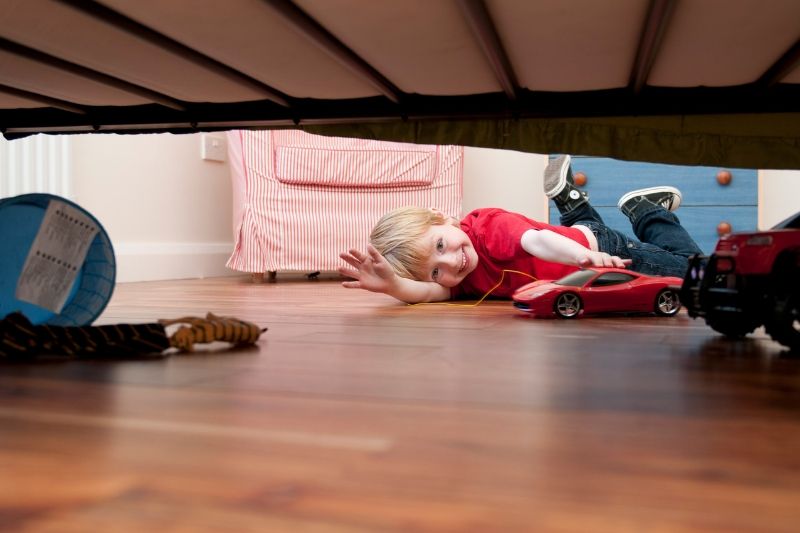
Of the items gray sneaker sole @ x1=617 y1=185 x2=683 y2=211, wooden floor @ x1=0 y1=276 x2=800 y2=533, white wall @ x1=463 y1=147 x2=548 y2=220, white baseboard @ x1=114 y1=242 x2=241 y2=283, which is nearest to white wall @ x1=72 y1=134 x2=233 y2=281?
white baseboard @ x1=114 y1=242 x2=241 y2=283

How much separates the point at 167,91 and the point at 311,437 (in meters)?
0.70

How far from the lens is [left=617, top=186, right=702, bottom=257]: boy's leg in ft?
6.34

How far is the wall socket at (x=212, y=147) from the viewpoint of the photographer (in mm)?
3379

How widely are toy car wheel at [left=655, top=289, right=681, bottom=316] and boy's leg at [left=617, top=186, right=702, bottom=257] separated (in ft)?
2.25

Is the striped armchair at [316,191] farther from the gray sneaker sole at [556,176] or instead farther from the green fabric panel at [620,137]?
the green fabric panel at [620,137]

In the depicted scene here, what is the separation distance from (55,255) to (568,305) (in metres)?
0.79

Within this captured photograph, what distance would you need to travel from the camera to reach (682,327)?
1.07 m

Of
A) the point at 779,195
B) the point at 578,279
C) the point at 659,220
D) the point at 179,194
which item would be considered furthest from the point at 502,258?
the point at 779,195

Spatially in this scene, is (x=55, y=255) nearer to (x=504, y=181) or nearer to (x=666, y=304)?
(x=666, y=304)

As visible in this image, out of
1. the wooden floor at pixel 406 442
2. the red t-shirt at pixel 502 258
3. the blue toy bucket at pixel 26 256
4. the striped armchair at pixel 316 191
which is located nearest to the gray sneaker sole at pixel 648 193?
the red t-shirt at pixel 502 258

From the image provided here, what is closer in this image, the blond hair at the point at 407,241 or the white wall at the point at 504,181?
the blond hair at the point at 407,241

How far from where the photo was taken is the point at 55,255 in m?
0.90

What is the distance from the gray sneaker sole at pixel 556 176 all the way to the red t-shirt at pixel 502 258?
1.28ft

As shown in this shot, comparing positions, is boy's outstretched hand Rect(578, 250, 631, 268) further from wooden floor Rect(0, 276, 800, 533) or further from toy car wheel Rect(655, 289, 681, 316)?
wooden floor Rect(0, 276, 800, 533)
